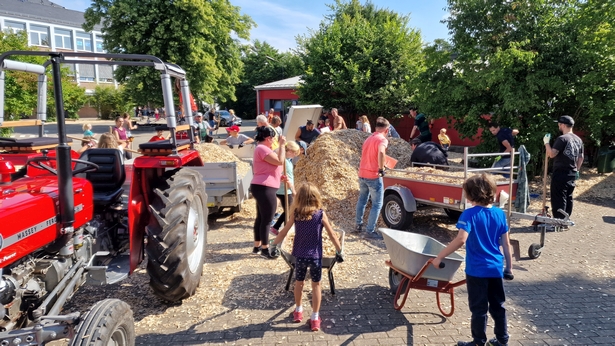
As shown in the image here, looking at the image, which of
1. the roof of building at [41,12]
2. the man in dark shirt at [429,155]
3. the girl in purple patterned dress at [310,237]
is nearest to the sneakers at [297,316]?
the girl in purple patterned dress at [310,237]

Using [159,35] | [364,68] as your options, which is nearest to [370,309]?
[364,68]

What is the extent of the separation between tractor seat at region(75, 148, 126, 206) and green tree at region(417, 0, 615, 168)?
8131 mm

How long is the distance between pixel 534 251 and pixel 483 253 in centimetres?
295

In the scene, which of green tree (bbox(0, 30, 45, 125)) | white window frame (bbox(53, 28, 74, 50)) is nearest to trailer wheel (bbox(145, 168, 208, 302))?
green tree (bbox(0, 30, 45, 125))

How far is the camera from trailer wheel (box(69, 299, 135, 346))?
2539 millimetres

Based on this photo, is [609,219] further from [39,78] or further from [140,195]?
[39,78]

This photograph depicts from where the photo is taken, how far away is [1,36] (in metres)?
22.5

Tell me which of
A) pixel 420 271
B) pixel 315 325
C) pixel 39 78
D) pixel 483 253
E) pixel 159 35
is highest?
pixel 159 35

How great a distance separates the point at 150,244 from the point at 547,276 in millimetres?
4640

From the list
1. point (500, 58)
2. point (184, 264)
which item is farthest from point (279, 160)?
point (500, 58)

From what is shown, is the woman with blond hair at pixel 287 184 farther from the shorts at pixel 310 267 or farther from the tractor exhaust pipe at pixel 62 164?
the tractor exhaust pipe at pixel 62 164

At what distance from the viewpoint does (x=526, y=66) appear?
979cm

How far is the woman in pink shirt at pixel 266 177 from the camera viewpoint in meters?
5.59

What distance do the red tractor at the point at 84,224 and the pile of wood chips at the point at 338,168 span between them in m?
3.46
